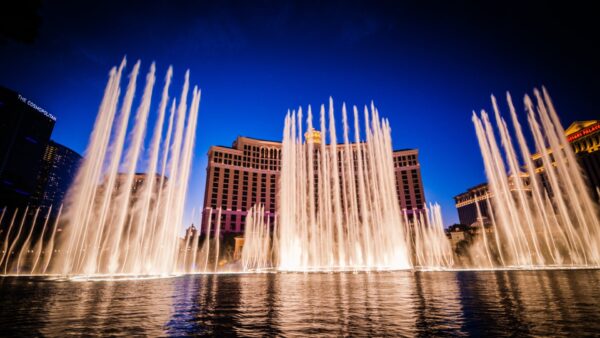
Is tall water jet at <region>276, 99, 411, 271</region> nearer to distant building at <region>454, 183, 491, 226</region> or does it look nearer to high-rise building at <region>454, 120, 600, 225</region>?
high-rise building at <region>454, 120, 600, 225</region>

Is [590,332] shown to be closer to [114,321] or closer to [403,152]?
[114,321]

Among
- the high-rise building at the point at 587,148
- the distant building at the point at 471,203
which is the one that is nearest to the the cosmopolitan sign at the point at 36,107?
the high-rise building at the point at 587,148

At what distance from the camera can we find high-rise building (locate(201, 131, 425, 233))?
95.9 metres

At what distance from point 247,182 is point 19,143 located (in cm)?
6405

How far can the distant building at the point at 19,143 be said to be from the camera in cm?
6625

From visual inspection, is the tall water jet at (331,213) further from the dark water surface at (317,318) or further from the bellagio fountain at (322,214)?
the dark water surface at (317,318)

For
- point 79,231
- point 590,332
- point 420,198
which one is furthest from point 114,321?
point 420,198

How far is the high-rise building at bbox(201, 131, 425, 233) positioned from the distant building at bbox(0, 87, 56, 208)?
153 feet

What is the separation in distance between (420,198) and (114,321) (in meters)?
104

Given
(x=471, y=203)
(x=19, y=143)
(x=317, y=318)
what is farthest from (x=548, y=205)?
(x=471, y=203)

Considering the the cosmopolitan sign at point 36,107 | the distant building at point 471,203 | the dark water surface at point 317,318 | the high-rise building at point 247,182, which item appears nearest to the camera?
the dark water surface at point 317,318

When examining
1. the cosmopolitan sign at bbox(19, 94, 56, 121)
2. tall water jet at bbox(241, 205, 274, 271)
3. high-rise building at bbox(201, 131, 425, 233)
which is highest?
the cosmopolitan sign at bbox(19, 94, 56, 121)

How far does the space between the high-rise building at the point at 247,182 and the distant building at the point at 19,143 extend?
153 feet

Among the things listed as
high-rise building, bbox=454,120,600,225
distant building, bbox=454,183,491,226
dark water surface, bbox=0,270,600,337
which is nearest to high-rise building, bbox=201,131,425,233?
high-rise building, bbox=454,120,600,225
